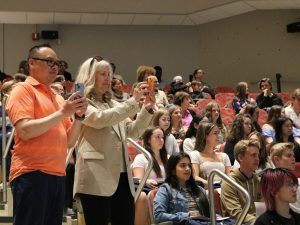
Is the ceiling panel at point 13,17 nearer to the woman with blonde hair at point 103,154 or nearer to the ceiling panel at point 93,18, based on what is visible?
the ceiling panel at point 93,18

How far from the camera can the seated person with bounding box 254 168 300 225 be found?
3.38 m

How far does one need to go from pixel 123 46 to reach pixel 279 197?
10.4 m

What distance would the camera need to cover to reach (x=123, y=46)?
13523 mm

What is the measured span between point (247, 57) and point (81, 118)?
1068 cm

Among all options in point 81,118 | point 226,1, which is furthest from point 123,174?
point 226,1

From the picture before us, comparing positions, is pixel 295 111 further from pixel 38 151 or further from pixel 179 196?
pixel 38 151

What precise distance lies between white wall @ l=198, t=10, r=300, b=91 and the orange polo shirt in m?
10.3

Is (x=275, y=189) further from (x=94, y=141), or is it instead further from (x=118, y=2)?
(x=118, y=2)

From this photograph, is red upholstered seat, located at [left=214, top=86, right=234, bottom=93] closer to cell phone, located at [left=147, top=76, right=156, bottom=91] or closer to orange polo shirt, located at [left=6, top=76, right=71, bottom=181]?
cell phone, located at [left=147, top=76, right=156, bottom=91]

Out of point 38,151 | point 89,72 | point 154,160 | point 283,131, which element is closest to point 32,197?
point 38,151

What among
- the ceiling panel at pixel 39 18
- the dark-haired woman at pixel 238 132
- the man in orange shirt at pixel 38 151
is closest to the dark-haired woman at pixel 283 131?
the dark-haired woman at pixel 238 132

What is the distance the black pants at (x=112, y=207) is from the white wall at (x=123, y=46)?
400 inches

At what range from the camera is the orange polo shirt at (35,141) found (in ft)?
8.46

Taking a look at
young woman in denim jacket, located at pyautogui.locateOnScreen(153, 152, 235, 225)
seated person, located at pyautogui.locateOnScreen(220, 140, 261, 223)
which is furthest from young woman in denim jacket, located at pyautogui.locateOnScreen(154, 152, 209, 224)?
seated person, located at pyautogui.locateOnScreen(220, 140, 261, 223)
